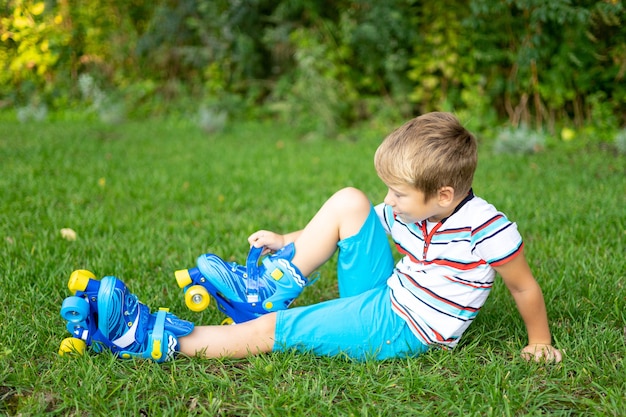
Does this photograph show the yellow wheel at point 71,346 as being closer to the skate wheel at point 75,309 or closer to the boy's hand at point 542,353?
the skate wheel at point 75,309

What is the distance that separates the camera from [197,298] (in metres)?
2.05

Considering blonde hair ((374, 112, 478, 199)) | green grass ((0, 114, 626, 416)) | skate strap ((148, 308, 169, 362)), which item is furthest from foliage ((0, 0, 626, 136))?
skate strap ((148, 308, 169, 362))

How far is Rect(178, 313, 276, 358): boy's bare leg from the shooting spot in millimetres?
1981

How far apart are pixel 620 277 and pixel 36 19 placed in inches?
219

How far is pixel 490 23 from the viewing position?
6.05 metres

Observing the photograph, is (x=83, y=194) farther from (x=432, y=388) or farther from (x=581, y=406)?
(x=581, y=406)

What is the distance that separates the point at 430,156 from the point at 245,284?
77cm

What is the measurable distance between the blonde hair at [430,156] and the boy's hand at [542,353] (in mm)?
568

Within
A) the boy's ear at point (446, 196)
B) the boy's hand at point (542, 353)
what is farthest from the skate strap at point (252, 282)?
the boy's hand at point (542, 353)

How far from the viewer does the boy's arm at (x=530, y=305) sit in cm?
181

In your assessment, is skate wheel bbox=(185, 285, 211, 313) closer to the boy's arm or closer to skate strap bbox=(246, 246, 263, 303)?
skate strap bbox=(246, 246, 263, 303)


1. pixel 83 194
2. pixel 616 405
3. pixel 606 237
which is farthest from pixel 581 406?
pixel 83 194

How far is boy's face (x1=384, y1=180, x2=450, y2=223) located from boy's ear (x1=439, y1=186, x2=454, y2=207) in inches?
0.4

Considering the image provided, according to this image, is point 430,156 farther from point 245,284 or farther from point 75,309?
point 75,309
